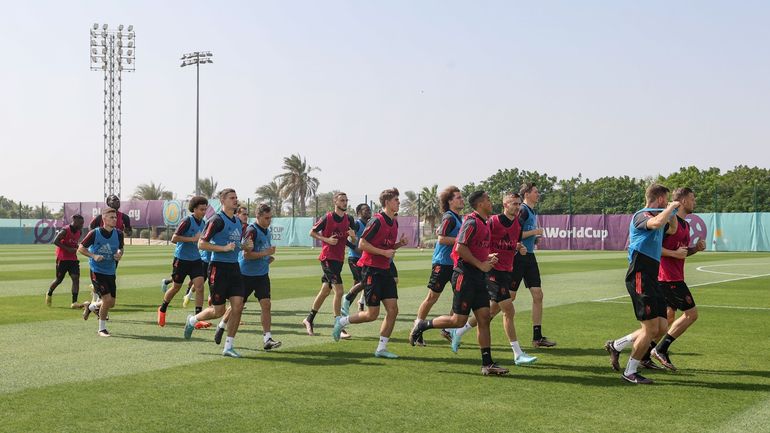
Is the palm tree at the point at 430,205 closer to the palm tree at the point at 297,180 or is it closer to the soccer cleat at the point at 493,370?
the palm tree at the point at 297,180

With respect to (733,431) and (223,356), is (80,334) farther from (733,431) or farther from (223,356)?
(733,431)

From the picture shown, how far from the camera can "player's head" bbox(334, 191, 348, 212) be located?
12.5 m

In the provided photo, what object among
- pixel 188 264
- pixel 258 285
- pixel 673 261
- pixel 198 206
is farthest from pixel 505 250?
pixel 188 264

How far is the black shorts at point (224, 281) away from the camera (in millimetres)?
10016

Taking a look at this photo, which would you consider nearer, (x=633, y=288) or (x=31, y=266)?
(x=633, y=288)

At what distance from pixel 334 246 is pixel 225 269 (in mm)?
2908

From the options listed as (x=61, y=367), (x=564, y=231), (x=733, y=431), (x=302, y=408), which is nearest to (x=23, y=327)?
(x=61, y=367)

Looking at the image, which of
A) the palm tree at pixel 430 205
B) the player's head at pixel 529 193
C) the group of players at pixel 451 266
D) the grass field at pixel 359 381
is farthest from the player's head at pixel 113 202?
the palm tree at pixel 430 205

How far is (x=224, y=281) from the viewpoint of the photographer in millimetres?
10031

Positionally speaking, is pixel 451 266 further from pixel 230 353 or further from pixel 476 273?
pixel 230 353

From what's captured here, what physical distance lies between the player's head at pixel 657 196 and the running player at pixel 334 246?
5271 millimetres

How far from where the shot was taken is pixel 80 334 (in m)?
12.1

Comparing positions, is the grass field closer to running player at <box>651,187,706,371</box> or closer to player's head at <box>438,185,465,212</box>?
running player at <box>651,187,706,371</box>

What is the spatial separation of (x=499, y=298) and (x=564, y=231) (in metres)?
44.2
